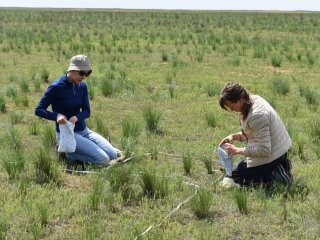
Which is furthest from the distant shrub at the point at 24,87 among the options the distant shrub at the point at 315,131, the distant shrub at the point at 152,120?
the distant shrub at the point at 315,131

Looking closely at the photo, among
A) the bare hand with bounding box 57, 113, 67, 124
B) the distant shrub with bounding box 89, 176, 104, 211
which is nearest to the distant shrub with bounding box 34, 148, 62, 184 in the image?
the bare hand with bounding box 57, 113, 67, 124

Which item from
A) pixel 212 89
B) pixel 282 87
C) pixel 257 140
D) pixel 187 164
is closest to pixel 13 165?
pixel 187 164

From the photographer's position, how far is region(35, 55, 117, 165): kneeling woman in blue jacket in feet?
19.1

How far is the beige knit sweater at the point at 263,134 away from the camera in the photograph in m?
4.86

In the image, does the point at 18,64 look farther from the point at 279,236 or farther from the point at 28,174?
the point at 279,236

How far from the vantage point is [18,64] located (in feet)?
47.0

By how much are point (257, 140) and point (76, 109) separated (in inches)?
91.6

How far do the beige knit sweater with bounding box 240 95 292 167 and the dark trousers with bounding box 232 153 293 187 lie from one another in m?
0.06

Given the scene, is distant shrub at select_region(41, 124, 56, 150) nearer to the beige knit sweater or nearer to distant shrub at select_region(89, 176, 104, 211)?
distant shrub at select_region(89, 176, 104, 211)

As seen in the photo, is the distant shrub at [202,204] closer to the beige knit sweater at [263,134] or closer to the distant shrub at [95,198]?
the beige knit sweater at [263,134]

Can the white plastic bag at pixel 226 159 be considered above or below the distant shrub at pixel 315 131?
above

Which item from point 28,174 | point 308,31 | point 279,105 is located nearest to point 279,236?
point 28,174

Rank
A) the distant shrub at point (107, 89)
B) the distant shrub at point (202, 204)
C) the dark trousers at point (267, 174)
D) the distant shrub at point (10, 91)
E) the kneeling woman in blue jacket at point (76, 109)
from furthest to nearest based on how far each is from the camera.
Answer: the distant shrub at point (107, 89), the distant shrub at point (10, 91), the kneeling woman in blue jacket at point (76, 109), the dark trousers at point (267, 174), the distant shrub at point (202, 204)

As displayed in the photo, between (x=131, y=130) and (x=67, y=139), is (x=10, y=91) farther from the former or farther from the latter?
(x=67, y=139)
